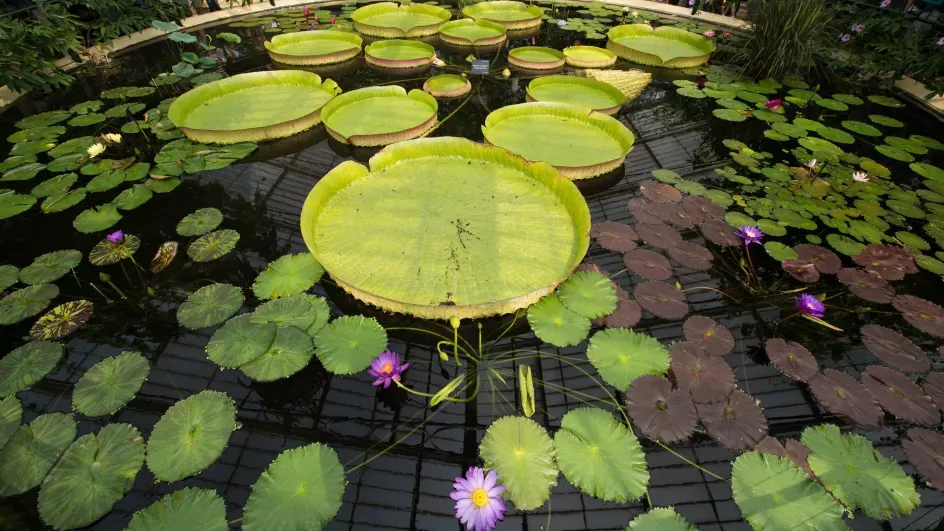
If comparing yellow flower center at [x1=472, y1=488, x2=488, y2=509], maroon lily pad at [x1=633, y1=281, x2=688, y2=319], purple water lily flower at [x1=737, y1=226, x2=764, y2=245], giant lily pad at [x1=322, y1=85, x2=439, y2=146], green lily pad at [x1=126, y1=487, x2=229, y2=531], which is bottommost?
green lily pad at [x1=126, y1=487, x2=229, y2=531]

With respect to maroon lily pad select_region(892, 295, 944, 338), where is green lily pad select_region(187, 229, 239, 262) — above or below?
above

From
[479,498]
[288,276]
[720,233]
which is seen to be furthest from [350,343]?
[720,233]

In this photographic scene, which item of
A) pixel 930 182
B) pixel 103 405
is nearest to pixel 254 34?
pixel 103 405

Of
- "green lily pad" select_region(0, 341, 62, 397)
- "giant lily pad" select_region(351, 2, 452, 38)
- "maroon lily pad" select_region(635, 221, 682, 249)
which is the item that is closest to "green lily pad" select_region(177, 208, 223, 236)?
"green lily pad" select_region(0, 341, 62, 397)

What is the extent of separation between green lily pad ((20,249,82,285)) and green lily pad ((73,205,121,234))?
0.20 metres

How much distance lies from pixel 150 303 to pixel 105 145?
2025mm

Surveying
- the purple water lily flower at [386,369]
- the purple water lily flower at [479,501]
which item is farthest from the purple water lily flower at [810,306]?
the purple water lily flower at [386,369]

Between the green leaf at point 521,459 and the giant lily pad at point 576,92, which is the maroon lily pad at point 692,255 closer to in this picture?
the green leaf at point 521,459

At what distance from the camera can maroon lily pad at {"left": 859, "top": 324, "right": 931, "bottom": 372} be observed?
2029 mm

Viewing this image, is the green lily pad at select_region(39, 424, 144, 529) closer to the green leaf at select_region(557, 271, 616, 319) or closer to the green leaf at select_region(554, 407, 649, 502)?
the green leaf at select_region(554, 407, 649, 502)

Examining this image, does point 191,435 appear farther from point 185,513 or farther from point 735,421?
point 735,421

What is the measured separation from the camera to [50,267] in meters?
2.37

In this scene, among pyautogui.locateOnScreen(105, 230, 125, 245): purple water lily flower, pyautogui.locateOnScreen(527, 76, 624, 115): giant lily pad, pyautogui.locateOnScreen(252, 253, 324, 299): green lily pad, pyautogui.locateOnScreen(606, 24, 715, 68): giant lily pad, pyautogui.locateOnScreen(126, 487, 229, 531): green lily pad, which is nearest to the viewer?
pyautogui.locateOnScreen(126, 487, 229, 531): green lily pad

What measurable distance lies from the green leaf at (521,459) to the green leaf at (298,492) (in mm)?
572
